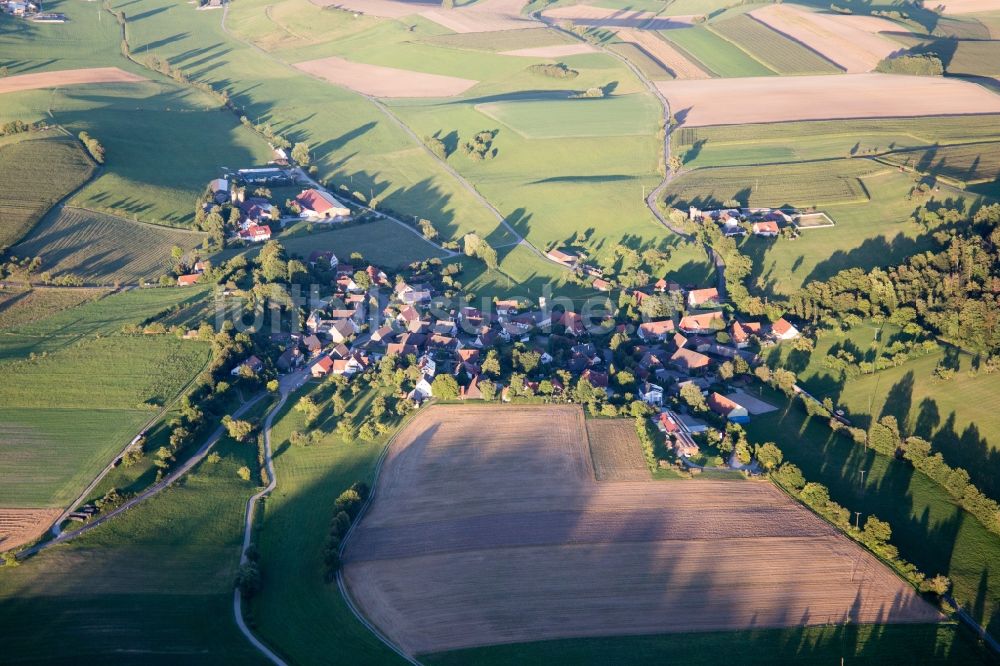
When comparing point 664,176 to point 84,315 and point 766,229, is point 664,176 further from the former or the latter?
point 84,315

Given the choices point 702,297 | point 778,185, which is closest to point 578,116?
point 778,185

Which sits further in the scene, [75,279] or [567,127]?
[567,127]

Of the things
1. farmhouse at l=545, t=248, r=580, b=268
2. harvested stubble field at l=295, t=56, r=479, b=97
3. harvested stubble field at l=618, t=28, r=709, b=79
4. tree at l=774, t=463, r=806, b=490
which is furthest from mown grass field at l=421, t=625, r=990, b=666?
harvested stubble field at l=618, t=28, r=709, b=79

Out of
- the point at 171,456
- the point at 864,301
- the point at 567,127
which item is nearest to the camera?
the point at 171,456

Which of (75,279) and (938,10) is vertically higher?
(938,10)

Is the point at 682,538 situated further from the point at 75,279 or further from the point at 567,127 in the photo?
the point at 567,127

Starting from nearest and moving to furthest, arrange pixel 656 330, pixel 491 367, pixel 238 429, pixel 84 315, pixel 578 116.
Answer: pixel 238 429, pixel 491 367, pixel 84 315, pixel 656 330, pixel 578 116

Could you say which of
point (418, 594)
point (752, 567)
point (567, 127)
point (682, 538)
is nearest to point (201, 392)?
point (418, 594)

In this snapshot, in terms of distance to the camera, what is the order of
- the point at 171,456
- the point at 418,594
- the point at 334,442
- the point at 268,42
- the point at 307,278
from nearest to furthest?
the point at 418,594
the point at 171,456
the point at 334,442
the point at 307,278
the point at 268,42
